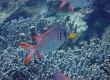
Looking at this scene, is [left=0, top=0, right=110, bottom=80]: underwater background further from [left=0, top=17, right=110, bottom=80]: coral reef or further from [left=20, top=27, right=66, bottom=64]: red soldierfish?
[left=20, top=27, right=66, bottom=64]: red soldierfish

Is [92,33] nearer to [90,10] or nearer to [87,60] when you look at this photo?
[90,10]

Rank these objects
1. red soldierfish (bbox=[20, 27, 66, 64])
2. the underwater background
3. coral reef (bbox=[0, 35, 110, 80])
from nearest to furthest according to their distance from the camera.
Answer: red soldierfish (bbox=[20, 27, 66, 64]) < coral reef (bbox=[0, 35, 110, 80]) < the underwater background

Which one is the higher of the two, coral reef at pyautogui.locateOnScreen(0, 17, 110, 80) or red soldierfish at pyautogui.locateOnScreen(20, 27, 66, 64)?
red soldierfish at pyautogui.locateOnScreen(20, 27, 66, 64)

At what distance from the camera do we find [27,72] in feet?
13.4

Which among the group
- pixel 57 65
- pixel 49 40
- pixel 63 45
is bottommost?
pixel 57 65

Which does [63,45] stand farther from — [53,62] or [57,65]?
[57,65]

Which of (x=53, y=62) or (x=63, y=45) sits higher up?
(x=63, y=45)

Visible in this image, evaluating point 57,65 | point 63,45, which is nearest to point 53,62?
point 57,65

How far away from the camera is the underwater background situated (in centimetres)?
435

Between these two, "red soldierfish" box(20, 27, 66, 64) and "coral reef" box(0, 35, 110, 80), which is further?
"coral reef" box(0, 35, 110, 80)

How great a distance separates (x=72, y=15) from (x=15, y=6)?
318 cm

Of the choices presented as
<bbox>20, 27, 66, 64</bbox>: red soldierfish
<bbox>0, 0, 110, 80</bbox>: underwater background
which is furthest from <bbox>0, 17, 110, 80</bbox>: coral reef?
<bbox>20, 27, 66, 64</bbox>: red soldierfish

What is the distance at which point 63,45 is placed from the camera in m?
6.32

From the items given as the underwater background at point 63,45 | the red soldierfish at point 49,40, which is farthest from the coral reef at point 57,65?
the red soldierfish at point 49,40
